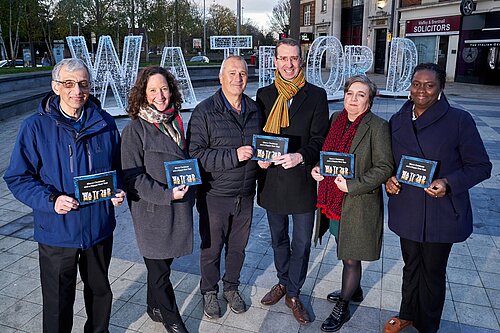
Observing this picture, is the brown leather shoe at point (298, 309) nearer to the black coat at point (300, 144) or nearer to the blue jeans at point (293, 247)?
the blue jeans at point (293, 247)

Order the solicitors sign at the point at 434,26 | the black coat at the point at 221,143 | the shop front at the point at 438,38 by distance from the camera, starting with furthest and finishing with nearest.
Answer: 1. the shop front at the point at 438,38
2. the solicitors sign at the point at 434,26
3. the black coat at the point at 221,143

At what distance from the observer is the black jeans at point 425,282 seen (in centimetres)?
296

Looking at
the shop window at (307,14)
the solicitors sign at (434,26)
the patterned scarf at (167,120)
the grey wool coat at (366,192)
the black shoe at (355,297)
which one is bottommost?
the black shoe at (355,297)

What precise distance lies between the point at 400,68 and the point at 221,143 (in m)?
16.8

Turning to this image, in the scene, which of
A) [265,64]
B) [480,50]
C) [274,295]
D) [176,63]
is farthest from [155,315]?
[480,50]

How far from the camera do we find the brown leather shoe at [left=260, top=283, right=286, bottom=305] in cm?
367

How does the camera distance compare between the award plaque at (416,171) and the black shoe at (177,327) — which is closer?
the award plaque at (416,171)

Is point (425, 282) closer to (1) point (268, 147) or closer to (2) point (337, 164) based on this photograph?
(2) point (337, 164)

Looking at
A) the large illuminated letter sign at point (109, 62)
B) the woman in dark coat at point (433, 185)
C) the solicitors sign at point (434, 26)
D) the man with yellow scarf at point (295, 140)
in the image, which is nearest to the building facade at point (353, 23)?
the solicitors sign at point (434, 26)

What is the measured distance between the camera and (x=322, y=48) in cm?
1539

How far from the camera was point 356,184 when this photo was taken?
294cm

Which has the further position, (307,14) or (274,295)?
(307,14)

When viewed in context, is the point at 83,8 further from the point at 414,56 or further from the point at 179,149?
the point at 179,149

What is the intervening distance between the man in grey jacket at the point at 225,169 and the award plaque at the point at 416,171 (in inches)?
42.1
